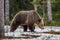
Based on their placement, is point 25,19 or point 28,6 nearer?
point 25,19

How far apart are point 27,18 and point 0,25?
4332 mm

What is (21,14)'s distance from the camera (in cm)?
1587

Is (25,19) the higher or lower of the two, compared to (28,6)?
higher

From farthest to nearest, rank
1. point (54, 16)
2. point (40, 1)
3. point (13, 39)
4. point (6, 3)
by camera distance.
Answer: point (54, 16)
point (40, 1)
point (6, 3)
point (13, 39)

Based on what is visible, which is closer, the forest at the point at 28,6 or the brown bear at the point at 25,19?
the brown bear at the point at 25,19

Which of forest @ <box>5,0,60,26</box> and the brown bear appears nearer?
the brown bear

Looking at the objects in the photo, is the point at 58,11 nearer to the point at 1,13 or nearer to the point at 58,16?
the point at 58,16

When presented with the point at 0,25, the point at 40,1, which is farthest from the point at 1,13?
the point at 40,1

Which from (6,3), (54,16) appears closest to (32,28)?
(6,3)

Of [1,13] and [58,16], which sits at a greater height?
[1,13]

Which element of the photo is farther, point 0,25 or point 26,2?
point 26,2

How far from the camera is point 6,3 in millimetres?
30281

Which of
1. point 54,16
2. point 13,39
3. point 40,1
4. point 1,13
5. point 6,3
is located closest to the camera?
point 13,39

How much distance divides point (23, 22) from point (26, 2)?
2707cm
